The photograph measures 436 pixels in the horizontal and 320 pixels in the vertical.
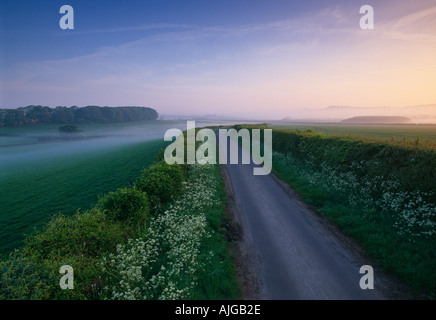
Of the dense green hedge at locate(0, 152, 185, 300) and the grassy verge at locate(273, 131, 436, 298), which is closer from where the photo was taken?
the dense green hedge at locate(0, 152, 185, 300)

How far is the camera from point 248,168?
21.4 meters

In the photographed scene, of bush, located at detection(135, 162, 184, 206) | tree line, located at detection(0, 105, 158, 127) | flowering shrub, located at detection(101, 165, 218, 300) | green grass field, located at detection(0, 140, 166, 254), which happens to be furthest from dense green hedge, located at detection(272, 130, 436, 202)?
tree line, located at detection(0, 105, 158, 127)

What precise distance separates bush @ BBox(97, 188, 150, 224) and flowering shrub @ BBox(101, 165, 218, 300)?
2.39ft

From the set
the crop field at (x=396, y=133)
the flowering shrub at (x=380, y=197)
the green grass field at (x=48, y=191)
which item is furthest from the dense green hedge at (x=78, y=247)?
the crop field at (x=396, y=133)

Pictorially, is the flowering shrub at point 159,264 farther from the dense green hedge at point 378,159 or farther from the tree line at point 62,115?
the tree line at point 62,115

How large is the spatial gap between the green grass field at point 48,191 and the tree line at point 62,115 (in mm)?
95791

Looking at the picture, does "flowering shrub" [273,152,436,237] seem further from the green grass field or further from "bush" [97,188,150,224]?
the green grass field

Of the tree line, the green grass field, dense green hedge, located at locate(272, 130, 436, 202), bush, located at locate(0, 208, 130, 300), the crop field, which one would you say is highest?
the tree line

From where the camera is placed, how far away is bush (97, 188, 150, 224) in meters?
8.78

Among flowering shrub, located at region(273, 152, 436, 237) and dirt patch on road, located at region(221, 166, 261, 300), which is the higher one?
flowering shrub, located at region(273, 152, 436, 237)

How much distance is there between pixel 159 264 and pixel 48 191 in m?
20.0
